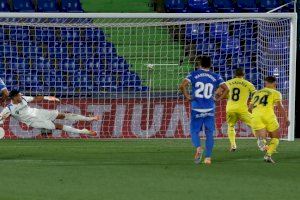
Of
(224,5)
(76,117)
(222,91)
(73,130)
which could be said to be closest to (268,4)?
(224,5)

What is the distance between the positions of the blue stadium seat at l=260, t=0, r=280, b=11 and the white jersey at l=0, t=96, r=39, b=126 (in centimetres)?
888

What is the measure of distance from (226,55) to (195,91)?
8.02 m

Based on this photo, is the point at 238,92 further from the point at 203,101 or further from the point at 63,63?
the point at 63,63

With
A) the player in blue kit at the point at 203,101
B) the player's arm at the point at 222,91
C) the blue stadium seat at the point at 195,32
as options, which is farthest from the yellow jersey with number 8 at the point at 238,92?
the blue stadium seat at the point at 195,32

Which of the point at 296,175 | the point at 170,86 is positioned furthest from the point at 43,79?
the point at 296,175

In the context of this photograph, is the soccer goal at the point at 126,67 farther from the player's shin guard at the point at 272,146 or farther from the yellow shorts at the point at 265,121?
the player's shin guard at the point at 272,146

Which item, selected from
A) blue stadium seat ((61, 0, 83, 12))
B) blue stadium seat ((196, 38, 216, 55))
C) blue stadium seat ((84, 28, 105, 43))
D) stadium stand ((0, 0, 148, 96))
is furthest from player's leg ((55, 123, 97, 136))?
Result: blue stadium seat ((61, 0, 83, 12))

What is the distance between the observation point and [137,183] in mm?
14047

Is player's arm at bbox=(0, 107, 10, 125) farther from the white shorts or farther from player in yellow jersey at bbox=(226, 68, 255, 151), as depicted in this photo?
player in yellow jersey at bbox=(226, 68, 255, 151)

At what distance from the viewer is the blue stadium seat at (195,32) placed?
25.3 m

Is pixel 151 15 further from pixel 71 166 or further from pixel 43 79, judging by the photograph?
pixel 71 166

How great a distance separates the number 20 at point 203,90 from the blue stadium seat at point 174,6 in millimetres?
12100

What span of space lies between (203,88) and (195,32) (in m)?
8.04

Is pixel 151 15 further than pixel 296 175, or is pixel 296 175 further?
pixel 151 15
